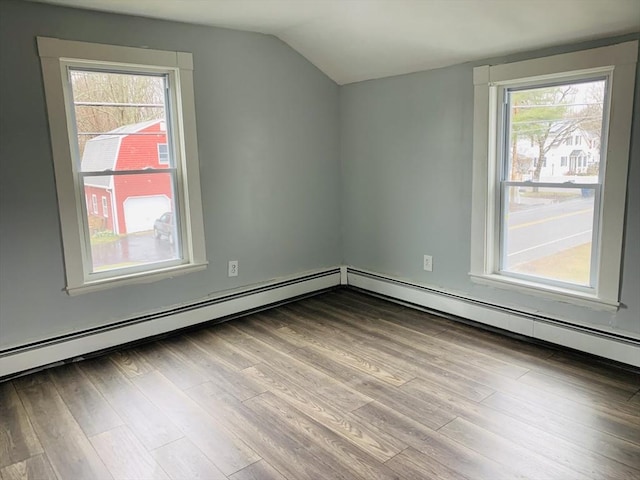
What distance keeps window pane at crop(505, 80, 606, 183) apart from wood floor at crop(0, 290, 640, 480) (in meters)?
1.14

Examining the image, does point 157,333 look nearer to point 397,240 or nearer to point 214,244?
point 214,244

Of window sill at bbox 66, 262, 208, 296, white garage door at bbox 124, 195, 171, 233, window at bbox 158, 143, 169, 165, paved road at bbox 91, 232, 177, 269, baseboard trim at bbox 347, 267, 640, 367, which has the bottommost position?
baseboard trim at bbox 347, 267, 640, 367

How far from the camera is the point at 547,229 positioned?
319 cm

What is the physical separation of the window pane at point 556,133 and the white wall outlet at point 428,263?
887mm

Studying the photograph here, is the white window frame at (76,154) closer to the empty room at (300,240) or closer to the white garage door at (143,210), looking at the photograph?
the empty room at (300,240)

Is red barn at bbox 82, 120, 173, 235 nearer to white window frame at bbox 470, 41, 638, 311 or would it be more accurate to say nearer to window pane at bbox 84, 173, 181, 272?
window pane at bbox 84, 173, 181, 272

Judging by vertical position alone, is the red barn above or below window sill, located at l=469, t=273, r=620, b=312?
above

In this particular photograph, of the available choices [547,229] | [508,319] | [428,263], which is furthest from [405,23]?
[508,319]

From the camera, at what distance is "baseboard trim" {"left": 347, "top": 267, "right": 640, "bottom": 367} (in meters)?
2.88

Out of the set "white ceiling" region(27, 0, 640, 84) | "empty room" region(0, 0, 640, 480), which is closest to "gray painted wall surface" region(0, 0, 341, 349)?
"empty room" region(0, 0, 640, 480)

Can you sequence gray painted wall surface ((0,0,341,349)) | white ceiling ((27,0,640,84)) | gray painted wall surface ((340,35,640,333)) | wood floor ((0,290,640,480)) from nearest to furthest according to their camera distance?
wood floor ((0,290,640,480)) → white ceiling ((27,0,640,84)) → gray painted wall surface ((0,0,341,349)) → gray painted wall surface ((340,35,640,333))

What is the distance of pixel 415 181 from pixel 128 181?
2.14m

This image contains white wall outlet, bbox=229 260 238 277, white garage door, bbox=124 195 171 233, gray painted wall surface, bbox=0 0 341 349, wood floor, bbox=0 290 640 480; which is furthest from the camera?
white wall outlet, bbox=229 260 238 277

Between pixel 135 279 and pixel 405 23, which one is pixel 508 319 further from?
pixel 135 279
